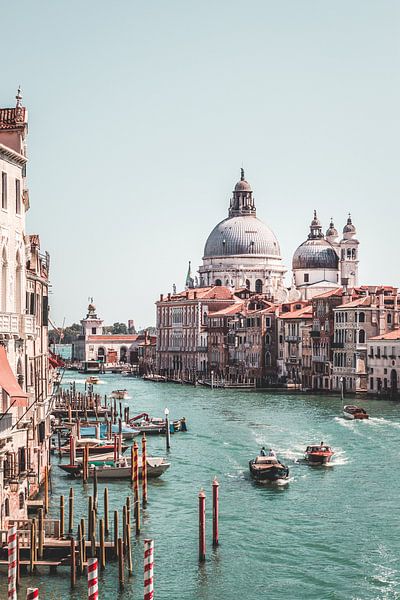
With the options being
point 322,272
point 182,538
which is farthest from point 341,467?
point 322,272

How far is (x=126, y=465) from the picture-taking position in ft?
96.8

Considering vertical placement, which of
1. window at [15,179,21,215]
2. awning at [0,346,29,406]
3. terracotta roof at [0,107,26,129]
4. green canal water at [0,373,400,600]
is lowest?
green canal water at [0,373,400,600]

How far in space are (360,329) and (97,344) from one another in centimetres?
6884

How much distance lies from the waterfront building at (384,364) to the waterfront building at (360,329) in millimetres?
624

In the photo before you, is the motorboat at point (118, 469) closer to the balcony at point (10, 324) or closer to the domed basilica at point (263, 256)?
the balcony at point (10, 324)

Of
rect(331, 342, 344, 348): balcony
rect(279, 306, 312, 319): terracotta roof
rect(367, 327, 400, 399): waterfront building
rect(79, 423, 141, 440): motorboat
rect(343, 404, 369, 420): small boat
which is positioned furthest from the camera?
rect(279, 306, 312, 319): terracotta roof

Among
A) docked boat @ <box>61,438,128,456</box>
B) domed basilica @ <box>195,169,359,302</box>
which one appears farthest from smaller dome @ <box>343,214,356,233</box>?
docked boat @ <box>61,438,128,456</box>

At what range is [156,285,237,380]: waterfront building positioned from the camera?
3716 inches

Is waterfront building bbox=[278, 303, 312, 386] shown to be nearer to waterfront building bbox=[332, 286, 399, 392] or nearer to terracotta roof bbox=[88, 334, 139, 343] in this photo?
waterfront building bbox=[332, 286, 399, 392]

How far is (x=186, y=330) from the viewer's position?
320 ft

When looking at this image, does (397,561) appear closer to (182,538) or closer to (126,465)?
(182,538)

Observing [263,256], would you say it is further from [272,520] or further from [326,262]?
[272,520]

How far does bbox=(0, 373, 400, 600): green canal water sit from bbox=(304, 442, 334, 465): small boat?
1.33 feet

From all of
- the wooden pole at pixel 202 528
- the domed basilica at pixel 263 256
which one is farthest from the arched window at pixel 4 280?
the domed basilica at pixel 263 256
